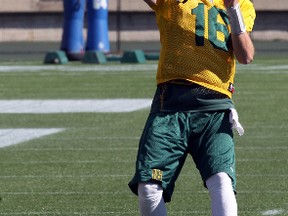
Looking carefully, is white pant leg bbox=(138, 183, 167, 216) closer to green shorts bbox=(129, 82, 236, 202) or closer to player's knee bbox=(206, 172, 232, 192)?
green shorts bbox=(129, 82, 236, 202)

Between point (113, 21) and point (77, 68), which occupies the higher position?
point (77, 68)

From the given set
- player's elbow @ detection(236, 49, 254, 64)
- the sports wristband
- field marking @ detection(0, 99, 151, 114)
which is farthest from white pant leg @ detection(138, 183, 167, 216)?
field marking @ detection(0, 99, 151, 114)

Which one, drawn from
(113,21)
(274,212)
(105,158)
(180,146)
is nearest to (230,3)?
(180,146)

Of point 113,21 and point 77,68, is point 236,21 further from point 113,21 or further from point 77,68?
point 113,21

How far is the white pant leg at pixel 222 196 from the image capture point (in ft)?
21.0

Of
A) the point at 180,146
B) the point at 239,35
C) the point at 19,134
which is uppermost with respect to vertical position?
the point at 239,35

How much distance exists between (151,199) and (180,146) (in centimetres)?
35

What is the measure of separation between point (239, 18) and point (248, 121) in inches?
381

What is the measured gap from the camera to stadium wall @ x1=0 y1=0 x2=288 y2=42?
48.8 metres

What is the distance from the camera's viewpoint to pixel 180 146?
258 inches

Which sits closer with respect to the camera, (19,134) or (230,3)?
(230,3)

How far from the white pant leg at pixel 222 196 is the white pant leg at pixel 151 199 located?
275 millimetres

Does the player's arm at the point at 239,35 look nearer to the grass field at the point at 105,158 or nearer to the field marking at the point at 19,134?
the grass field at the point at 105,158

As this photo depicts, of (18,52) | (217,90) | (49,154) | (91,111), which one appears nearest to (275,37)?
(18,52)
